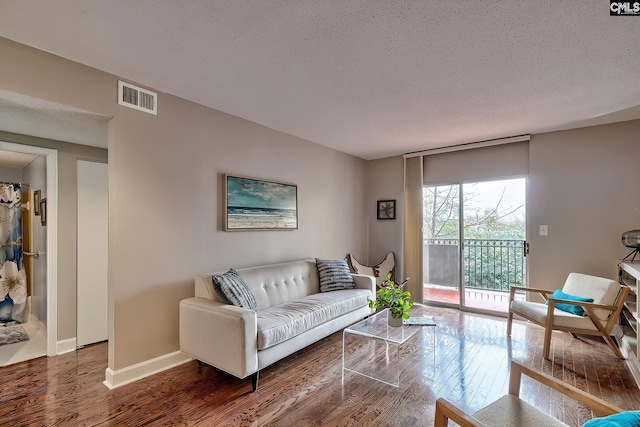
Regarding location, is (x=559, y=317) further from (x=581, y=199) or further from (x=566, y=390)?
(x=566, y=390)

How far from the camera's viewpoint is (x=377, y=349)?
3.07 meters

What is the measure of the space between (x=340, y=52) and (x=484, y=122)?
7.47 ft

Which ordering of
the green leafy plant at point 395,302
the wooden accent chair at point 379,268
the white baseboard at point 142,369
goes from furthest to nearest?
the wooden accent chair at point 379,268 → the green leafy plant at point 395,302 → the white baseboard at point 142,369

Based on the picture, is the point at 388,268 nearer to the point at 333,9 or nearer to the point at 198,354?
the point at 198,354

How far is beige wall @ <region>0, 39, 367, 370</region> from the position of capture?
2.27m

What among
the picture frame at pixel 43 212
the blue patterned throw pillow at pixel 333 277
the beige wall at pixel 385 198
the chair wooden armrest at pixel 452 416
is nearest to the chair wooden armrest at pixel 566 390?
the chair wooden armrest at pixel 452 416

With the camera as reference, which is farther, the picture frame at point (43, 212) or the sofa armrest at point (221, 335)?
the picture frame at point (43, 212)

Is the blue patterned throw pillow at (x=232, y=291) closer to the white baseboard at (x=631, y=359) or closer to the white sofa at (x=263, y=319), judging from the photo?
the white sofa at (x=263, y=319)

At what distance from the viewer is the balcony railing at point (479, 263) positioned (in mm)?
4234

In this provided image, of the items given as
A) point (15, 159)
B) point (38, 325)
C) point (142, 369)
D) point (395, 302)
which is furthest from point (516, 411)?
point (15, 159)

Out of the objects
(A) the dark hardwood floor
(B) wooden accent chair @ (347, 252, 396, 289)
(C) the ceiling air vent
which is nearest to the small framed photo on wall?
(A) the dark hardwood floor

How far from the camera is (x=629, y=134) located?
340 centimetres

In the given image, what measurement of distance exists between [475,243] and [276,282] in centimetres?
308

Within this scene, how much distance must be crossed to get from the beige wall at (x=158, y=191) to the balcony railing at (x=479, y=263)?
2.62m
